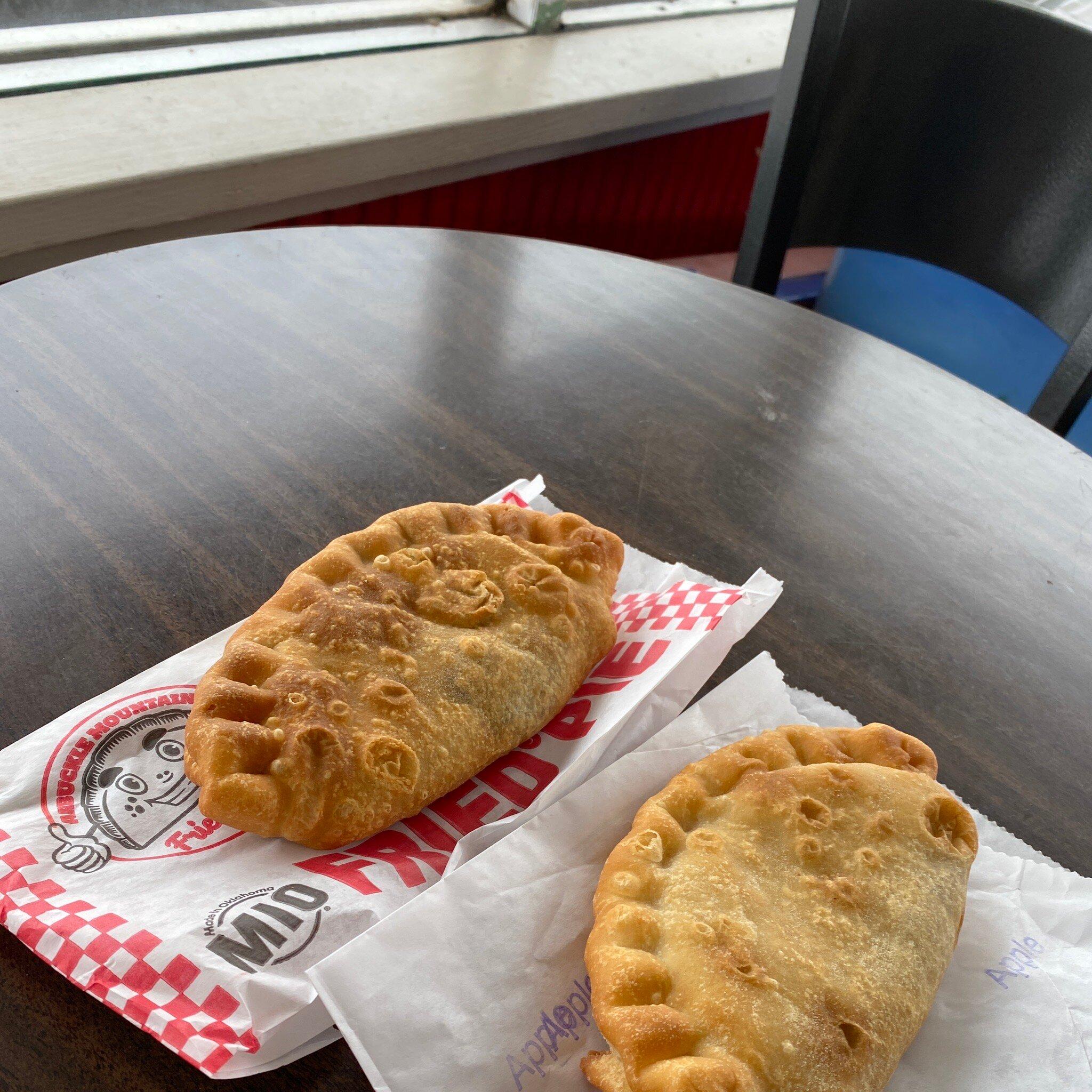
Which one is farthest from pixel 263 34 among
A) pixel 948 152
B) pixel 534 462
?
pixel 534 462

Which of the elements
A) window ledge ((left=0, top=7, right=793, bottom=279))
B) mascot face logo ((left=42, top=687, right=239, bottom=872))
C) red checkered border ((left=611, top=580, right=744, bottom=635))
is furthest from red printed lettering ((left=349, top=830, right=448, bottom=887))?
window ledge ((left=0, top=7, right=793, bottom=279))

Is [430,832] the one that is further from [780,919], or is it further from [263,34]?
[263,34]

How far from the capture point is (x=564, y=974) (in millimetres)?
685

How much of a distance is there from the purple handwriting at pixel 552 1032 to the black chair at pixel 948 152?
146 cm

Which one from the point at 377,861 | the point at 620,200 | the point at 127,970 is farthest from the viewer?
the point at 620,200

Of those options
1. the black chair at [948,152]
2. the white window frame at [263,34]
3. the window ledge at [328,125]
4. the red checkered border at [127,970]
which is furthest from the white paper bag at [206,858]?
the white window frame at [263,34]

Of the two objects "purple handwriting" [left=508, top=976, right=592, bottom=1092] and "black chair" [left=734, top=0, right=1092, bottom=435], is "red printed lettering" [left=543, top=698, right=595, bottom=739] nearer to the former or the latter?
"purple handwriting" [left=508, top=976, right=592, bottom=1092]

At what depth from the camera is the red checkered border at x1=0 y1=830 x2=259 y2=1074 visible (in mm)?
602

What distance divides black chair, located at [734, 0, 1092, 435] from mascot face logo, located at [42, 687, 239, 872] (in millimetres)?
1564

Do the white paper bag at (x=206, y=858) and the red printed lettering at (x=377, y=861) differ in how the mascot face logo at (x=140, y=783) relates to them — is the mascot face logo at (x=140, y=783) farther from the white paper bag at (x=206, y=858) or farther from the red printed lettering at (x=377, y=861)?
the red printed lettering at (x=377, y=861)

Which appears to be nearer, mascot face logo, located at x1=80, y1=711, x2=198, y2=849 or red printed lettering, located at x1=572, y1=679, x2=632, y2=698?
mascot face logo, located at x1=80, y1=711, x2=198, y2=849

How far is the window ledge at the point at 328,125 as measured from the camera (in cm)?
200

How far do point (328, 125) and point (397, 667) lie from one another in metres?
1.98

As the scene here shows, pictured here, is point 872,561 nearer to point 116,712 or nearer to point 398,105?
point 116,712
